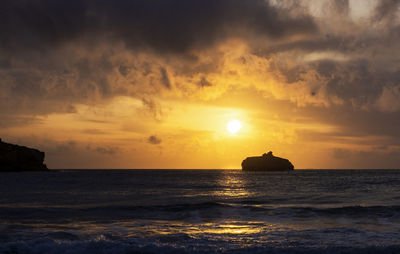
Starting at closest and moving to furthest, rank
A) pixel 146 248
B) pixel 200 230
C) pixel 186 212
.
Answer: pixel 146 248 → pixel 200 230 → pixel 186 212

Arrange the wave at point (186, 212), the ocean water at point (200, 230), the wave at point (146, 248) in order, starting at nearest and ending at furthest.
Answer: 1. the wave at point (146, 248)
2. the ocean water at point (200, 230)
3. the wave at point (186, 212)

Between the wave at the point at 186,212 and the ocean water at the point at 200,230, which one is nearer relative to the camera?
the ocean water at the point at 200,230

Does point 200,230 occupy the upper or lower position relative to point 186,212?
upper

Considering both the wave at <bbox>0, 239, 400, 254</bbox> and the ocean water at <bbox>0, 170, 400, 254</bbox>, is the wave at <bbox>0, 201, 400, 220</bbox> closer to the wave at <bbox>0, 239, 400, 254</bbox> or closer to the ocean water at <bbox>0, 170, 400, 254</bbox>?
the ocean water at <bbox>0, 170, 400, 254</bbox>

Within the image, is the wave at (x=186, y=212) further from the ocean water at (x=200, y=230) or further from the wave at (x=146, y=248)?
the wave at (x=146, y=248)

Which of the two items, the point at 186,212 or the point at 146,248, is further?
the point at 186,212

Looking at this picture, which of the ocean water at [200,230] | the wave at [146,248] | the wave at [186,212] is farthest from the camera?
the wave at [186,212]

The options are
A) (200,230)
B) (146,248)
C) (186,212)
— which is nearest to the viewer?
(146,248)

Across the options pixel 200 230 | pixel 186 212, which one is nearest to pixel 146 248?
pixel 200 230

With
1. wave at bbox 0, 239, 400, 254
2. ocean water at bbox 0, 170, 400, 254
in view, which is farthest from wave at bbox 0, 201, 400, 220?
wave at bbox 0, 239, 400, 254

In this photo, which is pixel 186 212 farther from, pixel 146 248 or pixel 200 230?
pixel 146 248

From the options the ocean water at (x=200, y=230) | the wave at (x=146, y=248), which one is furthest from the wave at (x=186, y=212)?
the wave at (x=146, y=248)

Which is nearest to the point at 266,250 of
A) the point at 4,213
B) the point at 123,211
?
the point at 123,211

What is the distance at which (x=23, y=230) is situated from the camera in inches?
942
